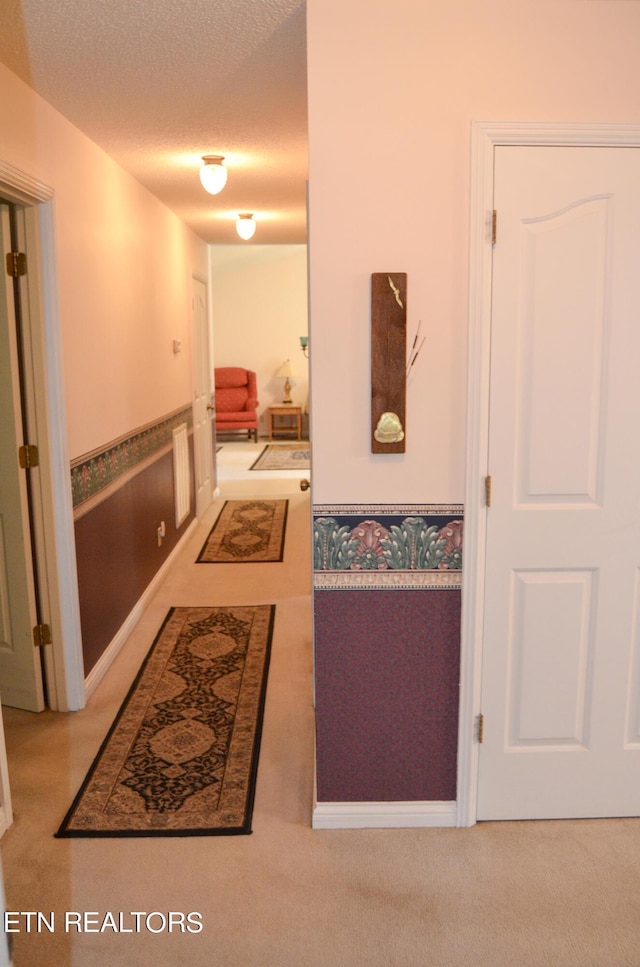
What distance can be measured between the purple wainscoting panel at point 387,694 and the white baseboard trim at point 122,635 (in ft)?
4.77

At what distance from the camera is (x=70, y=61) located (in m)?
2.76

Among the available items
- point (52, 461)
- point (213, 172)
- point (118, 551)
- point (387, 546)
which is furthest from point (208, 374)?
point (387, 546)

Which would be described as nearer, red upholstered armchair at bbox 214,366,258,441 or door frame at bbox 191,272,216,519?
door frame at bbox 191,272,216,519

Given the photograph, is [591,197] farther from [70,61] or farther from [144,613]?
[144,613]

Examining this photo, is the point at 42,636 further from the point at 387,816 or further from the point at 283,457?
the point at 283,457

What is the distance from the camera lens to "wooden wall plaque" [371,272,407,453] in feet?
7.73

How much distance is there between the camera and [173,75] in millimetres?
2938

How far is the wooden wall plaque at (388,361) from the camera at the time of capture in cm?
236

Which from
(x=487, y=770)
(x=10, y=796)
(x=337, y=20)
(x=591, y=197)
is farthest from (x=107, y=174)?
(x=487, y=770)

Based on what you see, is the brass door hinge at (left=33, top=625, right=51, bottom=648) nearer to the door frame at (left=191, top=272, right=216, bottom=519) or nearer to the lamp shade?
the door frame at (left=191, top=272, right=216, bottom=519)

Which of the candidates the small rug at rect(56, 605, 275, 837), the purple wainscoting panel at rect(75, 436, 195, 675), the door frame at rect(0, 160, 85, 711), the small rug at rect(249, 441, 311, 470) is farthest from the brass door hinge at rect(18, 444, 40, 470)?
the small rug at rect(249, 441, 311, 470)

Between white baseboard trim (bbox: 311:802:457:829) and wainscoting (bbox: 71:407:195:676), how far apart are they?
146 centimetres

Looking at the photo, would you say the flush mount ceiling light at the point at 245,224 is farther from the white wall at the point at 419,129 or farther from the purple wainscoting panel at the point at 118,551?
the white wall at the point at 419,129

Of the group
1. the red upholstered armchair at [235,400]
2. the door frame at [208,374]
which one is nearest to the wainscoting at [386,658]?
the door frame at [208,374]
